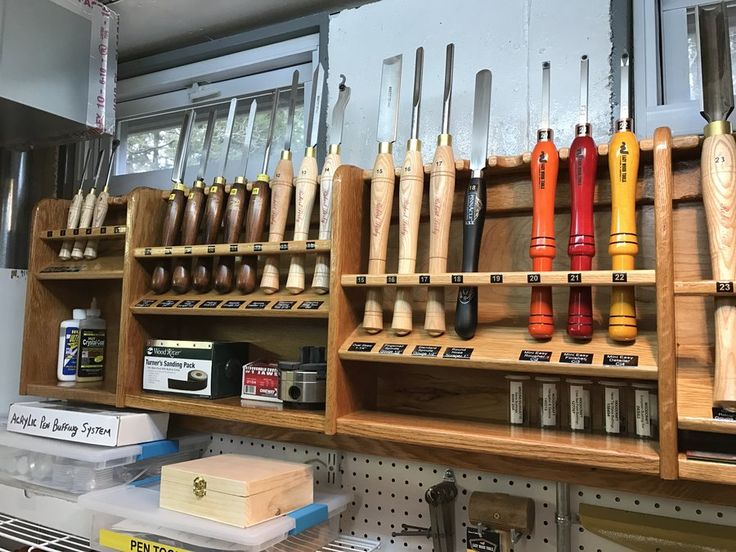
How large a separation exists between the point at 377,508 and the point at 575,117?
827 millimetres

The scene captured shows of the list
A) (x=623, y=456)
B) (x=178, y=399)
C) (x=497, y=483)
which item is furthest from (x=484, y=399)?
(x=178, y=399)

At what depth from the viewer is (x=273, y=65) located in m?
1.56

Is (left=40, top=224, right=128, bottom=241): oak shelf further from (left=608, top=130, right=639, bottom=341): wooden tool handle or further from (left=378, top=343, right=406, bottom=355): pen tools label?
(left=608, top=130, right=639, bottom=341): wooden tool handle

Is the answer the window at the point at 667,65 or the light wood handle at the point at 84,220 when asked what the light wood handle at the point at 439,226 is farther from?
the light wood handle at the point at 84,220

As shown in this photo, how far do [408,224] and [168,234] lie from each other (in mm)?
569

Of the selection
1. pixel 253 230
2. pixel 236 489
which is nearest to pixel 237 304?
pixel 253 230

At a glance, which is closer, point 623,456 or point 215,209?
point 623,456

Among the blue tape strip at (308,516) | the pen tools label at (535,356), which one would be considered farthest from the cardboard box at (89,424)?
the pen tools label at (535,356)

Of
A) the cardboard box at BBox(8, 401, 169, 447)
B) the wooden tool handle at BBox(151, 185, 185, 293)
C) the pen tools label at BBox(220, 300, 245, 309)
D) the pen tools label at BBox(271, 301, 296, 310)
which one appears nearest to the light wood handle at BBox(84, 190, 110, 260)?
the wooden tool handle at BBox(151, 185, 185, 293)

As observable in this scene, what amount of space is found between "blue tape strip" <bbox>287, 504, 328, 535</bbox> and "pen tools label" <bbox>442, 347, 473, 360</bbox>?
0.36 m

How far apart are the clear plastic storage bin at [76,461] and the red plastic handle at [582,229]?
0.88 metres

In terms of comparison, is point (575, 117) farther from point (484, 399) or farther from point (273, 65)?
point (273, 65)

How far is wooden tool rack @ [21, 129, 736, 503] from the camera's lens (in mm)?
811

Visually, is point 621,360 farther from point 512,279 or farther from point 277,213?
point 277,213
